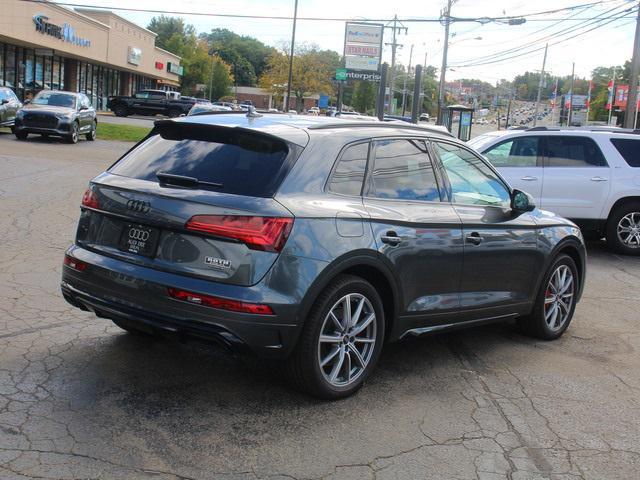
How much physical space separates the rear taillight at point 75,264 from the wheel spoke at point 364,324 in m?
1.72

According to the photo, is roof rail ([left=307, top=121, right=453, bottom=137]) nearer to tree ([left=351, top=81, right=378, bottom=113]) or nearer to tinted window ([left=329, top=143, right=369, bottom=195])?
tinted window ([left=329, top=143, right=369, bottom=195])

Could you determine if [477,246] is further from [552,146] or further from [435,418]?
[552,146]

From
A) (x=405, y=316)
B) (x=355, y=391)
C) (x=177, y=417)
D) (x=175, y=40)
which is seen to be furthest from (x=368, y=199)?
(x=175, y=40)

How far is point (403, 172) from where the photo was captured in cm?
493

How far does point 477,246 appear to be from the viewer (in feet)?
17.2

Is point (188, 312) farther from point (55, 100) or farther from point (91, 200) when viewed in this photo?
point (55, 100)

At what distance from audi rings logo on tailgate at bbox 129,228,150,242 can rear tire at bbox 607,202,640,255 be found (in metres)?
8.58

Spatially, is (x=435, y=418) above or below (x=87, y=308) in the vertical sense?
below

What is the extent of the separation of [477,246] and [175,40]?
101194mm

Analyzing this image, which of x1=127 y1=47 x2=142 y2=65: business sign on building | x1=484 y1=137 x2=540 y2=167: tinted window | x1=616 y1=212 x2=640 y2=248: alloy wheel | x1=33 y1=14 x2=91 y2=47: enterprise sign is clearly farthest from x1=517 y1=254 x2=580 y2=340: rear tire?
x1=127 y1=47 x2=142 y2=65: business sign on building

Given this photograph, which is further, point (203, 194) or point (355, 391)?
point (355, 391)

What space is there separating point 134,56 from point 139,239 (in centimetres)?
5709

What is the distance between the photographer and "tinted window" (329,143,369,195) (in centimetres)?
Result: 446

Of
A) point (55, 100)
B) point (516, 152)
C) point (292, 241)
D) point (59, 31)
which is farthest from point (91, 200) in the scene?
point (59, 31)
